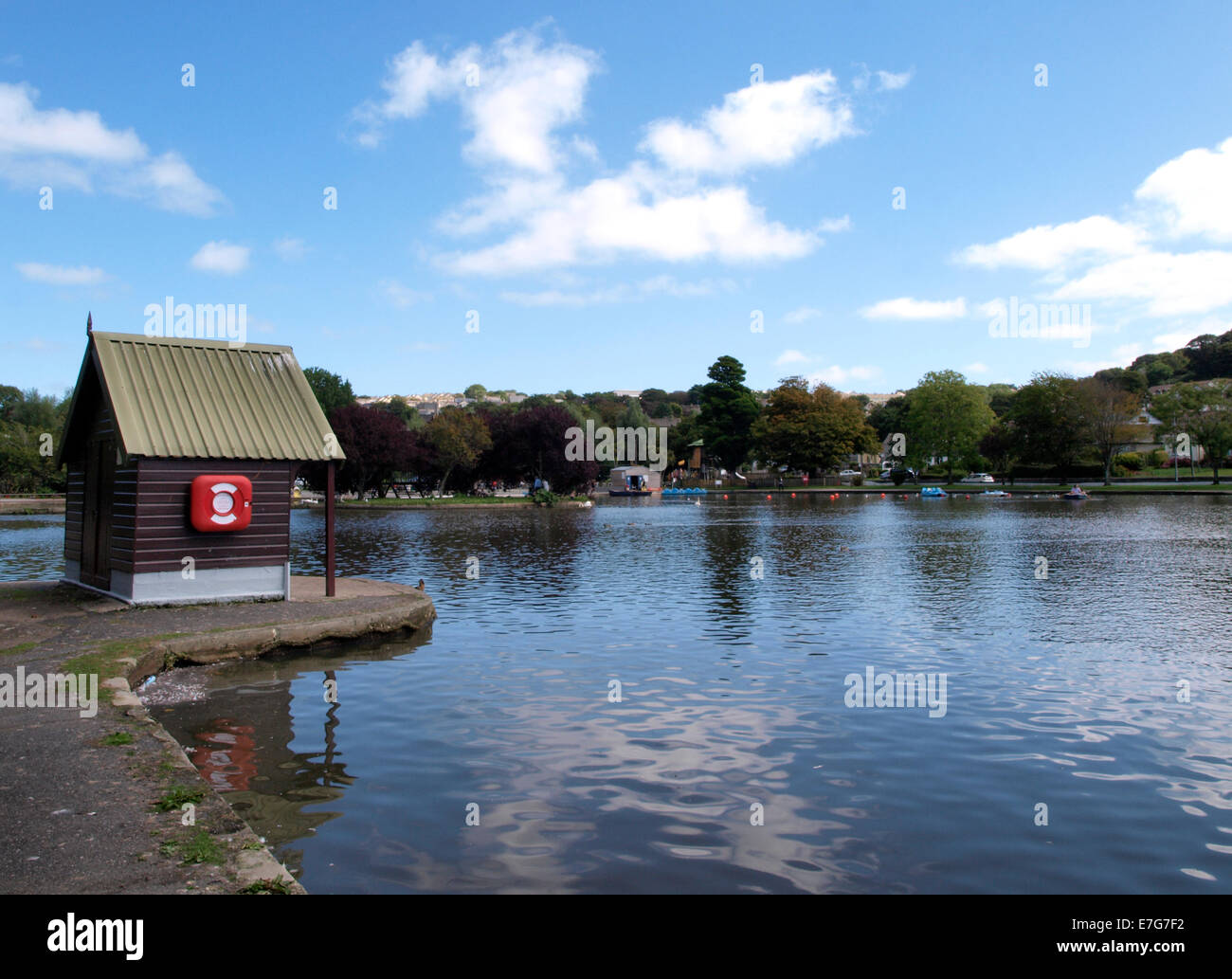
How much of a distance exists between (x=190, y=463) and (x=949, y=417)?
98580 millimetres

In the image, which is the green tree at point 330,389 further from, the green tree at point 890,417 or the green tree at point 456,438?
the green tree at point 890,417

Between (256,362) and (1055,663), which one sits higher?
(256,362)

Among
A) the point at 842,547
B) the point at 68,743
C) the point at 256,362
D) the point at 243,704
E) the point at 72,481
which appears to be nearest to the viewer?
the point at 68,743

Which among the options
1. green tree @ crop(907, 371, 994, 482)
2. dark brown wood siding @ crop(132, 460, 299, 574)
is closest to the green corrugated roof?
dark brown wood siding @ crop(132, 460, 299, 574)

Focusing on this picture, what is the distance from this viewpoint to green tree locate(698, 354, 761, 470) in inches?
4734

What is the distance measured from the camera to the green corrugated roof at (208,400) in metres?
15.6

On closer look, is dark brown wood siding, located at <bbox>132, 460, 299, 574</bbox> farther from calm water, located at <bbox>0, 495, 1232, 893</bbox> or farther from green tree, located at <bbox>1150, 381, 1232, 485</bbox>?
green tree, located at <bbox>1150, 381, 1232, 485</bbox>

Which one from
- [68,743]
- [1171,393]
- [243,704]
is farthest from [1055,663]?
[1171,393]

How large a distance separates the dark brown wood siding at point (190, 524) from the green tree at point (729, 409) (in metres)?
106

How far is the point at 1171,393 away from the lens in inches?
3216

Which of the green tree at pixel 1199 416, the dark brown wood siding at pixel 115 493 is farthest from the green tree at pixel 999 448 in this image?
the dark brown wood siding at pixel 115 493

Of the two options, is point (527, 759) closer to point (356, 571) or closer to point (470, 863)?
point (470, 863)

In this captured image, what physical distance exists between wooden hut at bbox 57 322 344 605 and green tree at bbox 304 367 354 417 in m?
71.6
